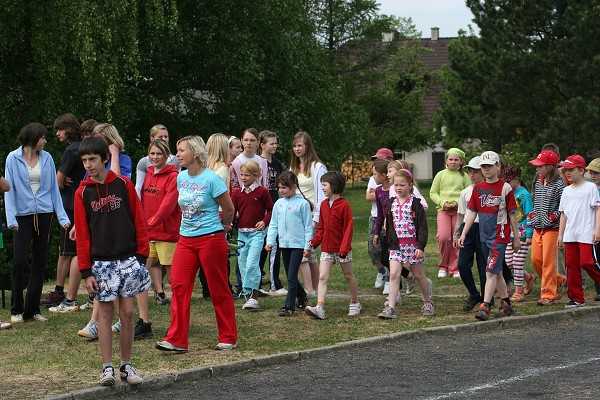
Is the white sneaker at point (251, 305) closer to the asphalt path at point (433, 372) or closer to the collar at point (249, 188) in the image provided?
the collar at point (249, 188)

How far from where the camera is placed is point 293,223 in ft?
44.1

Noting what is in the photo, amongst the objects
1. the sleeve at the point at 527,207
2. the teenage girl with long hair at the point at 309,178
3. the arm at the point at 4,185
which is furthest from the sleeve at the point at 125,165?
the sleeve at the point at 527,207

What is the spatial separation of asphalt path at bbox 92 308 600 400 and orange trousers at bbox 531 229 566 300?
2290mm

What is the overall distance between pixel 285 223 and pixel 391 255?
127cm

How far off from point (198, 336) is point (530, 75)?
2655 centimetres

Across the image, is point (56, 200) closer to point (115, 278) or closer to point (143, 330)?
point (143, 330)

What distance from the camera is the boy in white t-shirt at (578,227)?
13711 mm

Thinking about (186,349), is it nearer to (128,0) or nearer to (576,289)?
(576,289)

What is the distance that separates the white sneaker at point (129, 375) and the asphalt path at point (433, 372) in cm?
10

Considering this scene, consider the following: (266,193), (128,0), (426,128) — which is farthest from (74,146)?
(426,128)

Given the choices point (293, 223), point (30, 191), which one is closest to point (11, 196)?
point (30, 191)

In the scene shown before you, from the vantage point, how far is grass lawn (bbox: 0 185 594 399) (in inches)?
380

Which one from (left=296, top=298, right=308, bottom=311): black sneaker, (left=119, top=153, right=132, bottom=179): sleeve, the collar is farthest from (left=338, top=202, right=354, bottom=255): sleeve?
(left=119, top=153, right=132, bottom=179): sleeve

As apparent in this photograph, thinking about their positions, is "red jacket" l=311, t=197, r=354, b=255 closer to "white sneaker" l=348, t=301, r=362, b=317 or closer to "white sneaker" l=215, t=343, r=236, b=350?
"white sneaker" l=348, t=301, r=362, b=317
